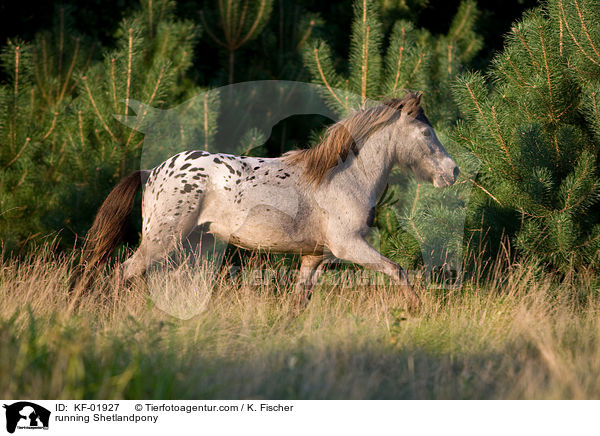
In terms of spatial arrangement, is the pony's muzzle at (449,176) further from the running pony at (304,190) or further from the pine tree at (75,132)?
the pine tree at (75,132)

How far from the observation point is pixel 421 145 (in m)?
4.56

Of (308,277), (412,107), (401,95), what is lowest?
(308,277)

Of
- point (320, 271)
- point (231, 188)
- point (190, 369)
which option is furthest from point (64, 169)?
point (190, 369)

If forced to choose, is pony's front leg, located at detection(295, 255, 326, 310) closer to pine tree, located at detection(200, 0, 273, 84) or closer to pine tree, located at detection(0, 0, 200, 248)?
pine tree, located at detection(0, 0, 200, 248)

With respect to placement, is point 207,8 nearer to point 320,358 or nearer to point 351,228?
point 351,228

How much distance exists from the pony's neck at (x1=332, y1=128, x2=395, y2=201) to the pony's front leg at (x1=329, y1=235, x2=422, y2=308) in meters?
0.43

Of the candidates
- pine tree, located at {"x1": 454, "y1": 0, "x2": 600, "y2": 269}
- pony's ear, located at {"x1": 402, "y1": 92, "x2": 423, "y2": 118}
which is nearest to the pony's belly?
pony's ear, located at {"x1": 402, "y1": 92, "x2": 423, "y2": 118}

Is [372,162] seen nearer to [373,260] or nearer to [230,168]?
[373,260]

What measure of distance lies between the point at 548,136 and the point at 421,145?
50.7 inches

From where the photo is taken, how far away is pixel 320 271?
16.2 ft
